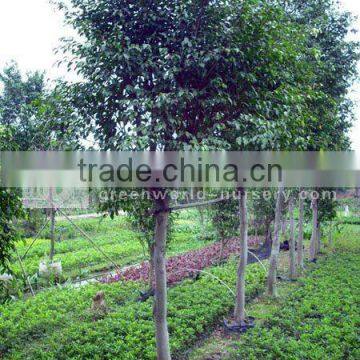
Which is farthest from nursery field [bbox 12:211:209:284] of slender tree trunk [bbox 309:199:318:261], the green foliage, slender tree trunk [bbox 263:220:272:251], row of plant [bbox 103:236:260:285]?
slender tree trunk [bbox 309:199:318:261]

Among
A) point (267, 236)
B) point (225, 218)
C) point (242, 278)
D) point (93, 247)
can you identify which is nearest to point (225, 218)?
point (225, 218)

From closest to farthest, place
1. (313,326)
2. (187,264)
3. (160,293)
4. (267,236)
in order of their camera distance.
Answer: (160,293)
(313,326)
(187,264)
(267,236)

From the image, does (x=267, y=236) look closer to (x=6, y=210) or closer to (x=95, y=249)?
(x=95, y=249)

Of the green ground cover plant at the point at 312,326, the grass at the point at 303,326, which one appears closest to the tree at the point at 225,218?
the grass at the point at 303,326

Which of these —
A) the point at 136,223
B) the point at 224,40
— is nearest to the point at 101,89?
the point at 224,40

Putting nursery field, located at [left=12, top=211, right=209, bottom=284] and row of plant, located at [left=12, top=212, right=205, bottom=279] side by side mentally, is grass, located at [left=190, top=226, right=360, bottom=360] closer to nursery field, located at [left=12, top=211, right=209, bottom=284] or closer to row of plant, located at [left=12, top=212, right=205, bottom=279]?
nursery field, located at [left=12, top=211, right=209, bottom=284]

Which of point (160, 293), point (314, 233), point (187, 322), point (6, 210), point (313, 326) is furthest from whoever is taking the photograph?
point (314, 233)

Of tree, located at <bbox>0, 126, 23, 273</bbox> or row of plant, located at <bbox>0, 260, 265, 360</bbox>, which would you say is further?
row of plant, located at <bbox>0, 260, 265, 360</bbox>

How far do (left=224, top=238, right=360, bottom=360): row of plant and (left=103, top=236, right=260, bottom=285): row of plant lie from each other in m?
2.82

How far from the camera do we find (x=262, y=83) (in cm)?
560

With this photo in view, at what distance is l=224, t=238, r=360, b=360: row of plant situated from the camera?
6852 millimetres

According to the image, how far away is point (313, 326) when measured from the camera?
A: 26.7ft

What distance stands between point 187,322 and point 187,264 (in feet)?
24.7

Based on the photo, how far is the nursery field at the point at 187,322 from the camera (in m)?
6.99
